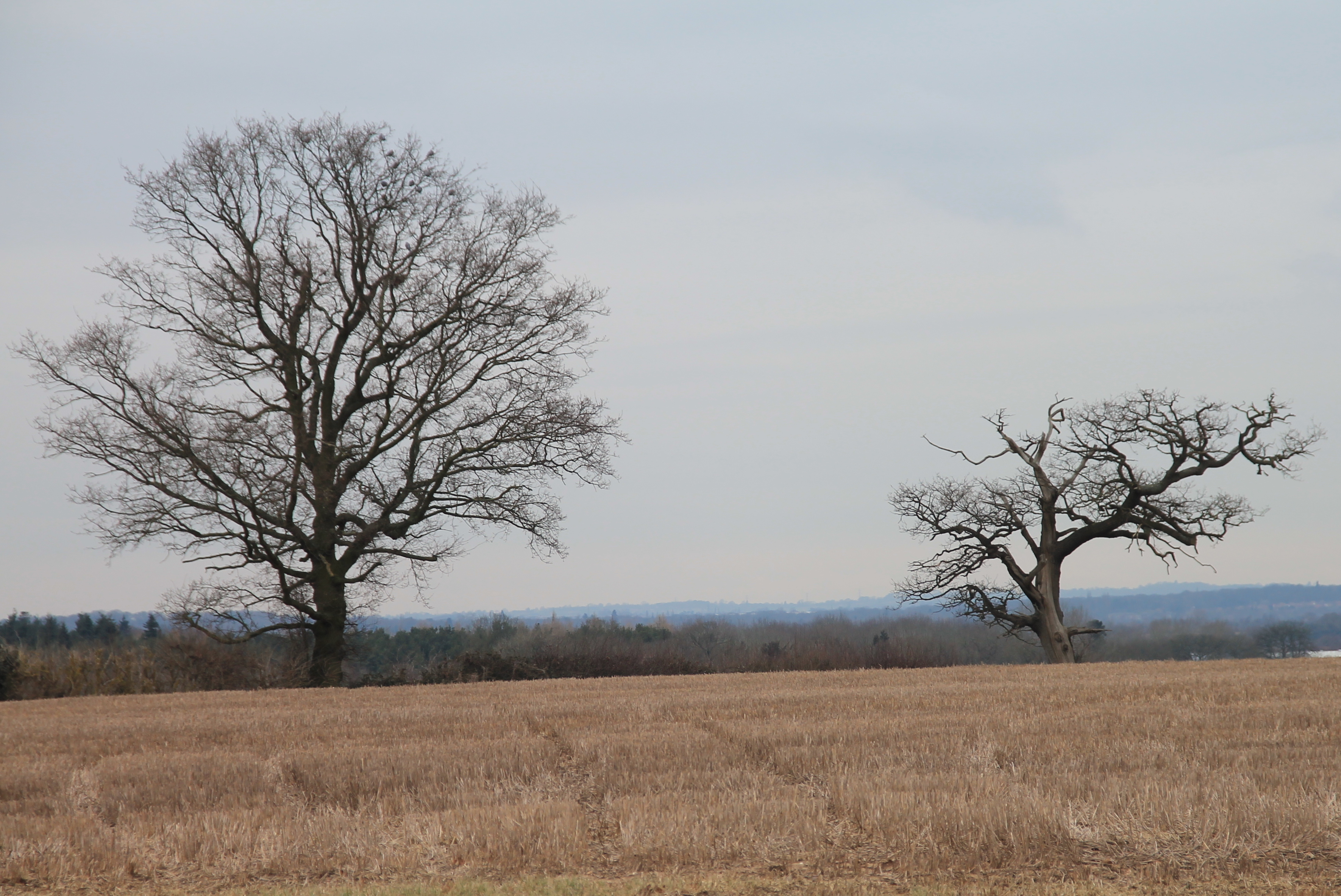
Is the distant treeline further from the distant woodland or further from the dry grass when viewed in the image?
A: the dry grass

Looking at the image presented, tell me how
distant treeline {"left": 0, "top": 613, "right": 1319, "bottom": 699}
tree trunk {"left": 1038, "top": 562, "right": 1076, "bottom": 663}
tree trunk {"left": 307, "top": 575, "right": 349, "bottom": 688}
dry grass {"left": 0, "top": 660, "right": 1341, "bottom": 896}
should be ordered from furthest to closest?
tree trunk {"left": 1038, "top": 562, "right": 1076, "bottom": 663} < distant treeline {"left": 0, "top": 613, "right": 1319, "bottom": 699} < tree trunk {"left": 307, "top": 575, "right": 349, "bottom": 688} < dry grass {"left": 0, "top": 660, "right": 1341, "bottom": 896}

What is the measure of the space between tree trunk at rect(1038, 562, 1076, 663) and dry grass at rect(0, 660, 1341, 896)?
18.4 meters

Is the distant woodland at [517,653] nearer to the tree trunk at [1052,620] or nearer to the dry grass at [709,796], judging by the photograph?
the tree trunk at [1052,620]

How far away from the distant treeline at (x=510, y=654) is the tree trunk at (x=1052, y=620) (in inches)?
83.5

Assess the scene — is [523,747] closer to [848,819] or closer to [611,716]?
[611,716]

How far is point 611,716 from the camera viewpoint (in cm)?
1366

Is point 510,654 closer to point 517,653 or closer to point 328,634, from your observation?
point 517,653

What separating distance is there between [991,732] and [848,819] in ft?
13.8

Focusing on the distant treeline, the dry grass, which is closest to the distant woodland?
the distant treeline

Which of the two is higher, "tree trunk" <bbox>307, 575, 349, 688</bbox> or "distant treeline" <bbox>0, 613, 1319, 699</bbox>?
"tree trunk" <bbox>307, 575, 349, 688</bbox>

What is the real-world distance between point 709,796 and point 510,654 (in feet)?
71.4

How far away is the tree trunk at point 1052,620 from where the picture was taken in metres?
32.4

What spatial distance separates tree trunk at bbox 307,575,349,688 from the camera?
26.4 m

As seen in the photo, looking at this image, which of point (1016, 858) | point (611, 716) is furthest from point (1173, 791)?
point (611, 716)
